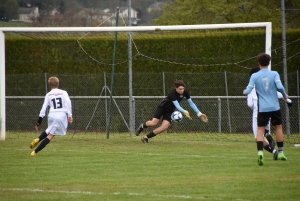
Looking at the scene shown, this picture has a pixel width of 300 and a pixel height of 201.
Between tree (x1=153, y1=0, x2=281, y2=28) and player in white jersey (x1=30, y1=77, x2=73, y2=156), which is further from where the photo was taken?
tree (x1=153, y1=0, x2=281, y2=28)

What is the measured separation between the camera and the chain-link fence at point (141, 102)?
2133cm

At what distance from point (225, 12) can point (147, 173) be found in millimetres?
16337

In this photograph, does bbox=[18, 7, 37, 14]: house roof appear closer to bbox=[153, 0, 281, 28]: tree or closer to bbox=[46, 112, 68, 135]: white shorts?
bbox=[153, 0, 281, 28]: tree

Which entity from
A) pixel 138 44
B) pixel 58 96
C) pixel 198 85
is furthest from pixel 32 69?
pixel 58 96

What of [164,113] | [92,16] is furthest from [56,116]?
[92,16]

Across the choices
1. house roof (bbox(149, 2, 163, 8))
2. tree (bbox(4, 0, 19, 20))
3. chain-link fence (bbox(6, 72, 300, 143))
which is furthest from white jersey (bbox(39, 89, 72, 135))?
house roof (bbox(149, 2, 163, 8))

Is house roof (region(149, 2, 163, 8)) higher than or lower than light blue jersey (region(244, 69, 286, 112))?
higher

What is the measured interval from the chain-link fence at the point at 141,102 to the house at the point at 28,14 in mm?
4483

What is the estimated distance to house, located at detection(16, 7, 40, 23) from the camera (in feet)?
90.7

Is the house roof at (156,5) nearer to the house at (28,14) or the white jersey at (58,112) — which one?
the house at (28,14)

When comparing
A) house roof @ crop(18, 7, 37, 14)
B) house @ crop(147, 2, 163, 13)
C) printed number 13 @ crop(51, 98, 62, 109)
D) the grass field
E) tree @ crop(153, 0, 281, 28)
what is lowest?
the grass field

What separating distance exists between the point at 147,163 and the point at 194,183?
115 inches

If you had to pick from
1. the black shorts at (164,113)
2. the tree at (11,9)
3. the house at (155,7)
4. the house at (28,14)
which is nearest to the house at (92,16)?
the house at (28,14)

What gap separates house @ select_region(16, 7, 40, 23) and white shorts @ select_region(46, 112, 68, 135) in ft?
45.0
